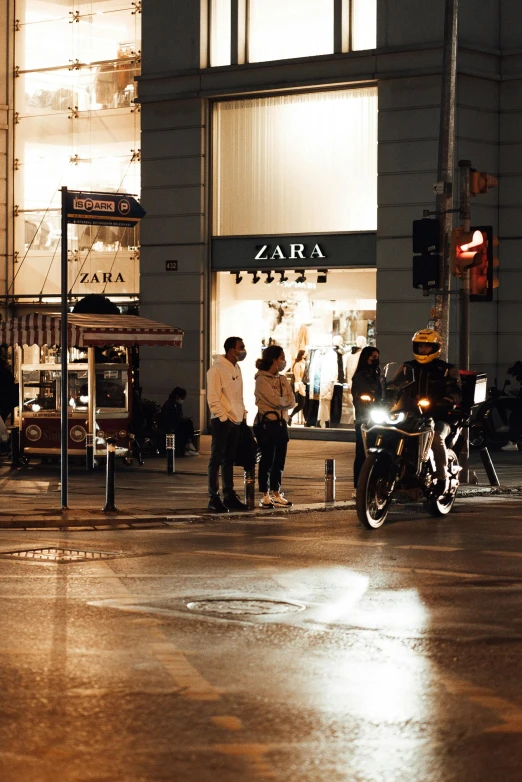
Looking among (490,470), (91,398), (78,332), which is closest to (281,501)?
(490,470)

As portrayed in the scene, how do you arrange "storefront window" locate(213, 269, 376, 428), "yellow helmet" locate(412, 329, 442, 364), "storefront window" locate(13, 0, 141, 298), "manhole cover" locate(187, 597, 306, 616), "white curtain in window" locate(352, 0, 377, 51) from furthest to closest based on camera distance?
1. "storefront window" locate(13, 0, 141, 298)
2. "storefront window" locate(213, 269, 376, 428)
3. "white curtain in window" locate(352, 0, 377, 51)
4. "yellow helmet" locate(412, 329, 442, 364)
5. "manhole cover" locate(187, 597, 306, 616)

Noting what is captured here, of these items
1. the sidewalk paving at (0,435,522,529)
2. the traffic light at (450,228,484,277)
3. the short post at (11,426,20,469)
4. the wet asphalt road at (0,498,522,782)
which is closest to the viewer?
the wet asphalt road at (0,498,522,782)

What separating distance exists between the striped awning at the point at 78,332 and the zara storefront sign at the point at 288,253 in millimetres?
6839

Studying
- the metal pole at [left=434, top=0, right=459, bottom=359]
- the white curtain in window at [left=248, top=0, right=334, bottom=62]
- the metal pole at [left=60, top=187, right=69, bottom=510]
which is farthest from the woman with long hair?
the metal pole at [left=60, top=187, right=69, bottom=510]

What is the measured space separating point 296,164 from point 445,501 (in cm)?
1430

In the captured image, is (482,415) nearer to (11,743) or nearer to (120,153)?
(11,743)

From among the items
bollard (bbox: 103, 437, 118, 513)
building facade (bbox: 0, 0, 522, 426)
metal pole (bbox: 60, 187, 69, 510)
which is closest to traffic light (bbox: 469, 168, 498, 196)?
metal pole (bbox: 60, 187, 69, 510)

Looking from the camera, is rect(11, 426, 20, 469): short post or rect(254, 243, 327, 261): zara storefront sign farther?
rect(254, 243, 327, 261): zara storefront sign

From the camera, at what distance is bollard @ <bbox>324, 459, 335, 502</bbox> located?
15648 mm

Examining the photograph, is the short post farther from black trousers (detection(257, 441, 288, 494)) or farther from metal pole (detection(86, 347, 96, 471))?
black trousers (detection(257, 441, 288, 494))

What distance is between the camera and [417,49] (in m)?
25.9

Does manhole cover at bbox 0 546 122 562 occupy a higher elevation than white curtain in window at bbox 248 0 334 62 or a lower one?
lower

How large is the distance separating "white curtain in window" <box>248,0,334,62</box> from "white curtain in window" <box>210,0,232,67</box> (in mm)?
492

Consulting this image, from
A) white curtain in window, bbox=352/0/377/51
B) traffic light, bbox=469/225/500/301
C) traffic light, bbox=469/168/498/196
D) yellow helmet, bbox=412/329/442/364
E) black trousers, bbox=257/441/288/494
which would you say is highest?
white curtain in window, bbox=352/0/377/51
